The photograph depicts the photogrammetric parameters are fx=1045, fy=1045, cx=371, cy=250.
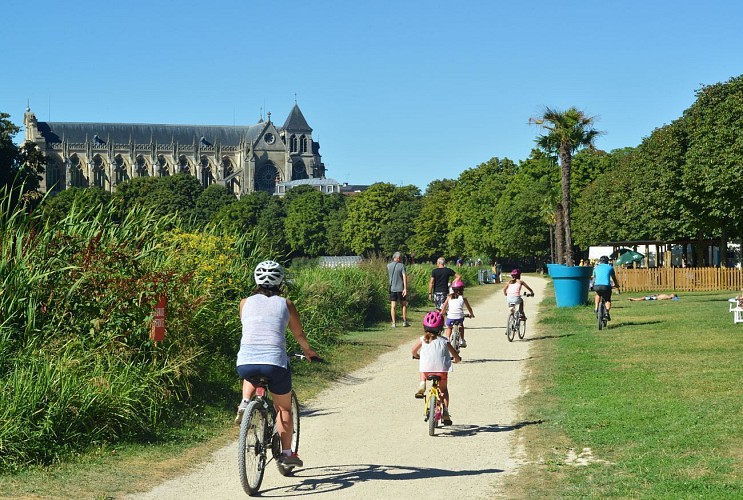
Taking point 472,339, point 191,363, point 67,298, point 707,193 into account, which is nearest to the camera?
point 67,298

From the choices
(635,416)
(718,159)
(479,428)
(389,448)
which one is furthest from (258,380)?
(718,159)

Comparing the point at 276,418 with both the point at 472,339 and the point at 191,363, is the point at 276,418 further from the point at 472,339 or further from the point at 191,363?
the point at 472,339

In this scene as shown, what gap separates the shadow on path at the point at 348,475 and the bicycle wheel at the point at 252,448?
6.9 inches

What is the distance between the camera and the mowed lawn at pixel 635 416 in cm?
780

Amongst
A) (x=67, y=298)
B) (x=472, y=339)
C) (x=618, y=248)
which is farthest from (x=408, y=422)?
(x=618, y=248)

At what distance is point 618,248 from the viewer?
65.2 metres

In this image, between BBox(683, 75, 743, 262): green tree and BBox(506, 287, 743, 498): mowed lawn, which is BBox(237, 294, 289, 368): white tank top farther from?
BBox(683, 75, 743, 262): green tree

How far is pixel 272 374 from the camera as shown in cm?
782

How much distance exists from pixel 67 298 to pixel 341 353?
8077 mm

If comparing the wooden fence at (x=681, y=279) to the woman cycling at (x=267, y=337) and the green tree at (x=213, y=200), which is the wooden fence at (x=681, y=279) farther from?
the green tree at (x=213, y=200)

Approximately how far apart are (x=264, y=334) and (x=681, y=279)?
134 ft

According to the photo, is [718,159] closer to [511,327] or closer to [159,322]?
[511,327]

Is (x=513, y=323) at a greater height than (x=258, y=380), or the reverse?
(x=258, y=380)

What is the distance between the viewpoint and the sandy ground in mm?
7973
